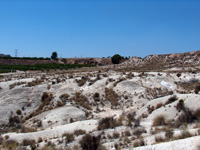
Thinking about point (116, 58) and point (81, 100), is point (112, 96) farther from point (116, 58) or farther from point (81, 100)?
point (116, 58)

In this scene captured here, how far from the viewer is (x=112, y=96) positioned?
990 inches

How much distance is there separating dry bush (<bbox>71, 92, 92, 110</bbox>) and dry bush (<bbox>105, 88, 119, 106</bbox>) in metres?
2.71

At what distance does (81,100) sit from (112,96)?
393 centimetres

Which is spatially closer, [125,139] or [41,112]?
[125,139]

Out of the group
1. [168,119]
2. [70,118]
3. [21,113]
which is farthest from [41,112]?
[168,119]

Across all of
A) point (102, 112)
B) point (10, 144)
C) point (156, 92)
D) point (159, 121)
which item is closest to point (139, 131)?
point (159, 121)

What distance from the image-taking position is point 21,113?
2239 centimetres

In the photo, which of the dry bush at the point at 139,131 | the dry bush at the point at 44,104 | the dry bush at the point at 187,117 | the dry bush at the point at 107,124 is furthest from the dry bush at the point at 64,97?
the dry bush at the point at 187,117

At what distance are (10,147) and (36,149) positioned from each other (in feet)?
4.94

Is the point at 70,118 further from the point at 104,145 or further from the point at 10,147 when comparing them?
the point at 104,145

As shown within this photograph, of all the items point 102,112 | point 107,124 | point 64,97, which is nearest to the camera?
point 107,124

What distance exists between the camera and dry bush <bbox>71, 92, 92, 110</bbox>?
2262 cm

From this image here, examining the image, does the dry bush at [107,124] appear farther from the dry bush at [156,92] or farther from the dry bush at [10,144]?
the dry bush at [156,92]

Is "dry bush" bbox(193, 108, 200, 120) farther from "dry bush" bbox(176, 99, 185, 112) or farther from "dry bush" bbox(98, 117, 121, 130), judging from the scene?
"dry bush" bbox(98, 117, 121, 130)
